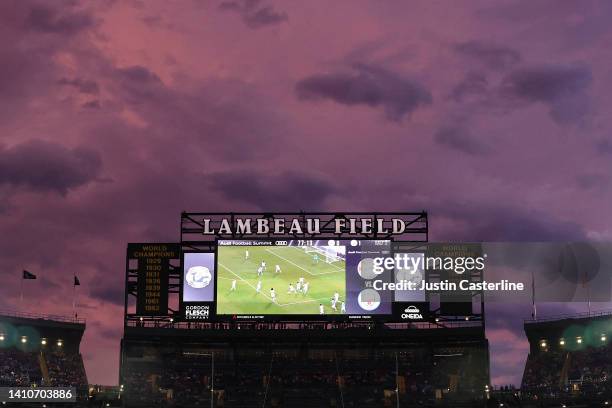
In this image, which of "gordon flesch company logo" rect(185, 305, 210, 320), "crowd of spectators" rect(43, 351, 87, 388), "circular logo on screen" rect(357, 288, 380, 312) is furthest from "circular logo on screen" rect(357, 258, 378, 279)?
"crowd of spectators" rect(43, 351, 87, 388)

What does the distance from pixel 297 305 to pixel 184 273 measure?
10131 mm

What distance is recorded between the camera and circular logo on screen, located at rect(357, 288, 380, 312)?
78188mm

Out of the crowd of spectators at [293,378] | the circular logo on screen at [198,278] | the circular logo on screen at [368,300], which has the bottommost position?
the crowd of spectators at [293,378]

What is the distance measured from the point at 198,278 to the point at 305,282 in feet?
30.2

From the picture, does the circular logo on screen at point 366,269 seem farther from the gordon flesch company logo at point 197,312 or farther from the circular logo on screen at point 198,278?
the gordon flesch company logo at point 197,312

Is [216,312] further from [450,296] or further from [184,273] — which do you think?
[450,296]

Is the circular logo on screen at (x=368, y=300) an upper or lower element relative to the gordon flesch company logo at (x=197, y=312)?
upper

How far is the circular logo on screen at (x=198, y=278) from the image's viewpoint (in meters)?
79.1

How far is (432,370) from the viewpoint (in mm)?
86375

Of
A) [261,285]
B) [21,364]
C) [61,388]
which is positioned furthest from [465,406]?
[21,364]

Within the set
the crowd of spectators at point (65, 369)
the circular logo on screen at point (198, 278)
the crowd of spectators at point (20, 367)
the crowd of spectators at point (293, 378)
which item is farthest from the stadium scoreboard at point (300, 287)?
the crowd of spectators at point (65, 369)

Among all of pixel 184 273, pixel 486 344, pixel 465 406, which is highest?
pixel 184 273

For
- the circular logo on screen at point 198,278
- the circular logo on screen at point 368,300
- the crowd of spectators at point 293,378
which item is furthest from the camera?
the crowd of spectators at point 293,378

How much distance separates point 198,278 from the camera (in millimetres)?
79125
